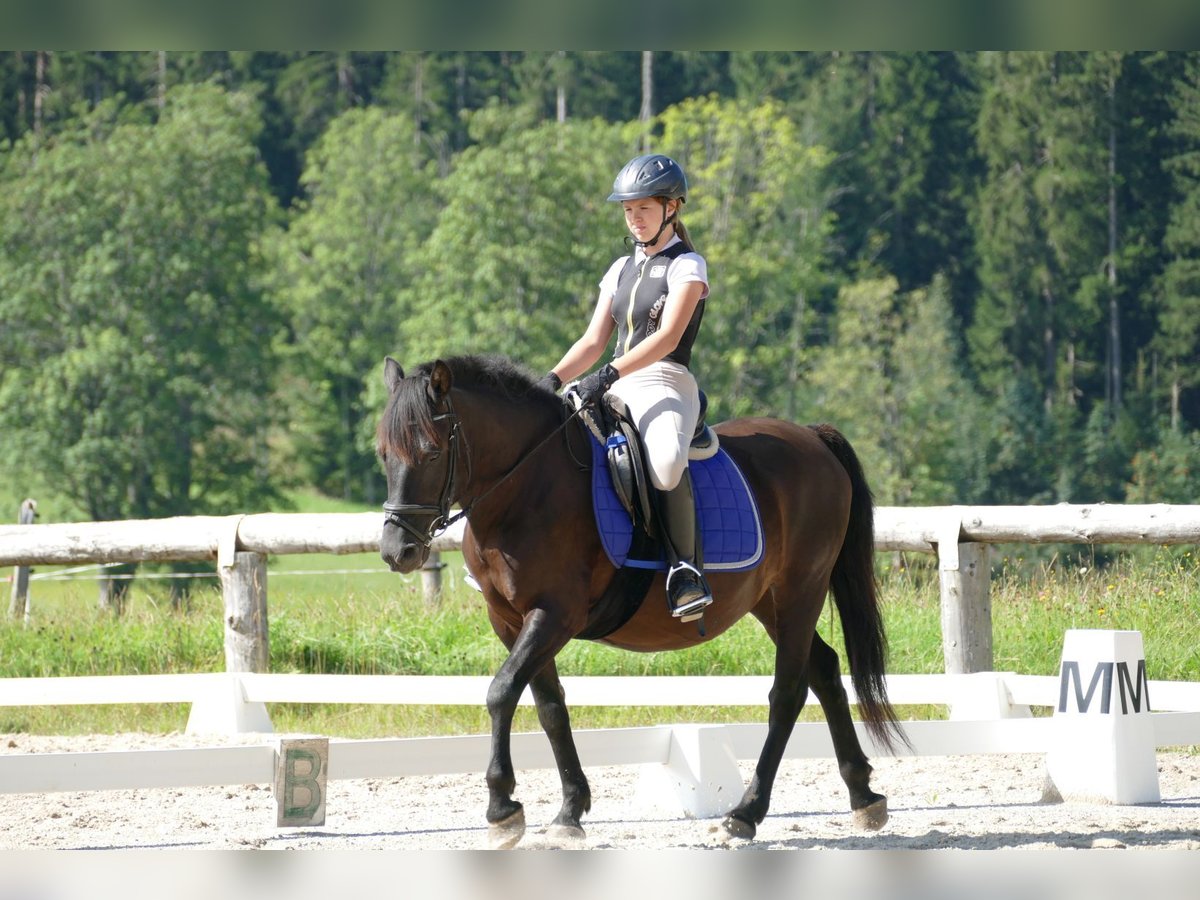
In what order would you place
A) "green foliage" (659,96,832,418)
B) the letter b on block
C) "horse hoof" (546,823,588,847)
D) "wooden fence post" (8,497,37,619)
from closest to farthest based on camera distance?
"horse hoof" (546,823,588,847)
the letter b on block
"wooden fence post" (8,497,37,619)
"green foliage" (659,96,832,418)

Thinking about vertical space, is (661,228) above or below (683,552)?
above

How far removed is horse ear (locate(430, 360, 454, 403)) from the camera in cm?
484

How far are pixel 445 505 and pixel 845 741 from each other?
6.56 ft

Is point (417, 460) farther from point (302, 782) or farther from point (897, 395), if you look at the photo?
point (897, 395)

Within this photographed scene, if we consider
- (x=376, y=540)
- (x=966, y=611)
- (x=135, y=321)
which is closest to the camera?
(x=966, y=611)

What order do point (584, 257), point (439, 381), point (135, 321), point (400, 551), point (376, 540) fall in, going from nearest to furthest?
point (400, 551) < point (439, 381) < point (376, 540) < point (135, 321) < point (584, 257)

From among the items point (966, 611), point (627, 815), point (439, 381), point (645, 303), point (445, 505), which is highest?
point (645, 303)

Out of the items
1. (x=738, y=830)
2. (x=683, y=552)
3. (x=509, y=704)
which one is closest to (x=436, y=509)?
(x=509, y=704)

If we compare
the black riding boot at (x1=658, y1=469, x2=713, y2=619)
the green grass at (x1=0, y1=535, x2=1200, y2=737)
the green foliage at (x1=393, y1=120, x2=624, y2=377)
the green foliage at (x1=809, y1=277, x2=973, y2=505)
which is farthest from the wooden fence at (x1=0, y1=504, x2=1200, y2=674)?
the green foliage at (x1=809, y1=277, x2=973, y2=505)

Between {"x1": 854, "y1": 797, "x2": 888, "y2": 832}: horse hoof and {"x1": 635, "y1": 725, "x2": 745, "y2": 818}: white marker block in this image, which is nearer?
{"x1": 854, "y1": 797, "x2": 888, "y2": 832}: horse hoof

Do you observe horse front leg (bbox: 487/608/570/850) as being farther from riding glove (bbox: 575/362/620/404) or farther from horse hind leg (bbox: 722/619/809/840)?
horse hind leg (bbox: 722/619/809/840)

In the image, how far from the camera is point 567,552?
507cm

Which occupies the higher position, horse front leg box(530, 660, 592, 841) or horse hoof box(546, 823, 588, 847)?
horse front leg box(530, 660, 592, 841)

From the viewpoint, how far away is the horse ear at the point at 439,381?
4840mm
